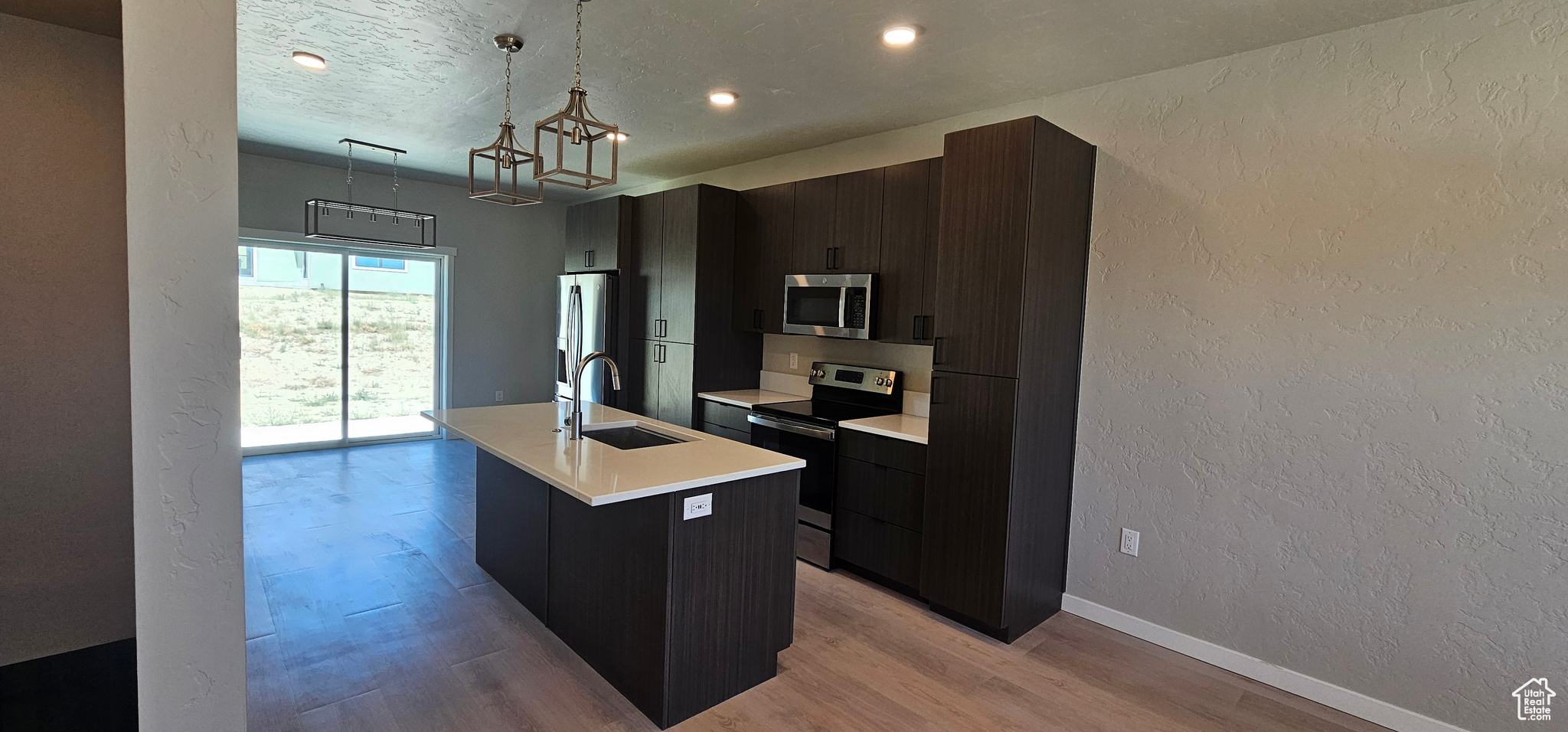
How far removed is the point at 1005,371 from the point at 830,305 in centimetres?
135

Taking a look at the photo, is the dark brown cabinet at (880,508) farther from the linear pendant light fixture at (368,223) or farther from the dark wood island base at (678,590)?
the linear pendant light fixture at (368,223)

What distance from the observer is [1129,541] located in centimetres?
296

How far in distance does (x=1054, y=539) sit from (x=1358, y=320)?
1452 mm

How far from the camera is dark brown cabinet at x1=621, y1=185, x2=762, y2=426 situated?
452 cm

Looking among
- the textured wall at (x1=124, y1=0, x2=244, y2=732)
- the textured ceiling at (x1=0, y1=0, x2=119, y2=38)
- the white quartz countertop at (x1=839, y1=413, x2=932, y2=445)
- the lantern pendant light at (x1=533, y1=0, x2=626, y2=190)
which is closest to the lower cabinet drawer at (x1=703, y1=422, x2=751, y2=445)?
the white quartz countertop at (x1=839, y1=413, x2=932, y2=445)

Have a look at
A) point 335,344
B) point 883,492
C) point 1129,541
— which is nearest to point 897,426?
point 883,492

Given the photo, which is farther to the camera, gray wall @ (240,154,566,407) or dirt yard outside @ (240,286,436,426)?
gray wall @ (240,154,566,407)

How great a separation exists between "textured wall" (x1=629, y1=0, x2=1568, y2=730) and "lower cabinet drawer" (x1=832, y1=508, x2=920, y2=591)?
852mm

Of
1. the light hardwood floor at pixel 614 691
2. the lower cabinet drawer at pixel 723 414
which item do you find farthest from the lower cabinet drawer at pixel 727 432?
the light hardwood floor at pixel 614 691

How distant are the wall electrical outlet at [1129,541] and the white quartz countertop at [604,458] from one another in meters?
1.58

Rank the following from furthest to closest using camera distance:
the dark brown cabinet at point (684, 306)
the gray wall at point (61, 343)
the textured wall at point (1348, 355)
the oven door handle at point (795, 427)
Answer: the dark brown cabinet at point (684, 306) → the oven door handle at point (795, 427) → the textured wall at point (1348, 355) → the gray wall at point (61, 343)

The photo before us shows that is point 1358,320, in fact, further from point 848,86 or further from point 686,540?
point 686,540

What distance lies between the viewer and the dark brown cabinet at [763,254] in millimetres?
4258

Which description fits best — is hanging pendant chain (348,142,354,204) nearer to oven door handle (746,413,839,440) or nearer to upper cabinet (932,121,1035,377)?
oven door handle (746,413,839,440)
